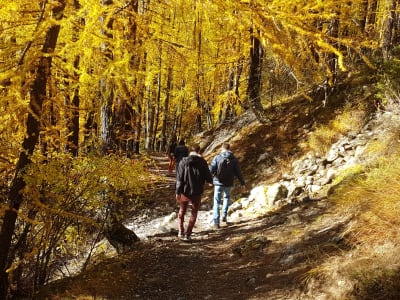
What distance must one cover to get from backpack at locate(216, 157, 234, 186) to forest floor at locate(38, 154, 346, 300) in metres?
1.14

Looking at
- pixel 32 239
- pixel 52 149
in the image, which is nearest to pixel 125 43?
pixel 52 149

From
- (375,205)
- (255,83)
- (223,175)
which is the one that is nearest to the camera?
(375,205)

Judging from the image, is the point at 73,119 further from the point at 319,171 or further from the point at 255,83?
the point at 319,171

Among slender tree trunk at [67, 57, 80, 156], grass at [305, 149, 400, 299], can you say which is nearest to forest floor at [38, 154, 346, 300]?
grass at [305, 149, 400, 299]

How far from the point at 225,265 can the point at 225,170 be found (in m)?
2.41

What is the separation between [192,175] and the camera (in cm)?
699

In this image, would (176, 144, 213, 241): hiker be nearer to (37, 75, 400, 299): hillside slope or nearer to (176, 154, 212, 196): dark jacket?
(176, 154, 212, 196): dark jacket

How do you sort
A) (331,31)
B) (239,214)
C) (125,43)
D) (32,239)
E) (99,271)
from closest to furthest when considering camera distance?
(125,43)
(32,239)
(99,271)
(239,214)
(331,31)

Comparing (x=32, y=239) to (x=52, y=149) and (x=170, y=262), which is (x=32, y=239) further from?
(x=170, y=262)

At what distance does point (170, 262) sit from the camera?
6031 millimetres

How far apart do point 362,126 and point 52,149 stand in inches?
271

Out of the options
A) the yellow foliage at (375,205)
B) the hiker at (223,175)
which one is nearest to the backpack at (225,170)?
the hiker at (223,175)

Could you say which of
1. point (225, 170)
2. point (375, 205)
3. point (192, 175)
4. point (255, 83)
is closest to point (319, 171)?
point (225, 170)

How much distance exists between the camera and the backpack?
784 cm
